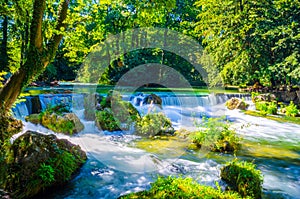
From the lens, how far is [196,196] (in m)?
3.37

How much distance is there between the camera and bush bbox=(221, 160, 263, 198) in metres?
4.18

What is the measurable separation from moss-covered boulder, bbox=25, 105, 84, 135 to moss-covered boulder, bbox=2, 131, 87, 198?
3452 mm

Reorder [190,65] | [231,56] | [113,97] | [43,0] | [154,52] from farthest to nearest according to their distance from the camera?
1. [190,65]
2. [154,52]
3. [231,56]
4. [113,97]
5. [43,0]

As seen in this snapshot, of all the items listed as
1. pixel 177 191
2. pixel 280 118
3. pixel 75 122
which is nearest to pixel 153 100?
pixel 75 122

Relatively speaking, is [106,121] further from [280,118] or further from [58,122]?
[280,118]

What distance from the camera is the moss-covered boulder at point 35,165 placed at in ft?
13.3

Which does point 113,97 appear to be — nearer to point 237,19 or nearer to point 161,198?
point 161,198

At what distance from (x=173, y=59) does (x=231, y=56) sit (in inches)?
419

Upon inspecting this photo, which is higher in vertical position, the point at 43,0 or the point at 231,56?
the point at 231,56

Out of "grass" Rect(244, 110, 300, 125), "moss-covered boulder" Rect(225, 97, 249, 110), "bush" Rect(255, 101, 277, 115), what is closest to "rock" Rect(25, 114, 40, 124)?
"grass" Rect(244, 110, 300, 125)

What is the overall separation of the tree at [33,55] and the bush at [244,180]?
4.04 meters

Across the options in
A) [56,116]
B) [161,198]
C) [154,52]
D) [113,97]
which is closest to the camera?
[161,198]

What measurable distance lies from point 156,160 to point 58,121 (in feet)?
14.3

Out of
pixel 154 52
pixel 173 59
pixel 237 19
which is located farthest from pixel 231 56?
pixel 173 59
